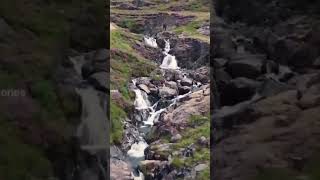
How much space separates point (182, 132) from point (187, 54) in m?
1.35

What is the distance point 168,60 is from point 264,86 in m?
1.91

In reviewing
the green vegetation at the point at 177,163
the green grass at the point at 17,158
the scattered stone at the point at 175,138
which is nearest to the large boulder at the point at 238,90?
the scattered stone at the point at 175,138

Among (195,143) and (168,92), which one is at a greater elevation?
(168,92)

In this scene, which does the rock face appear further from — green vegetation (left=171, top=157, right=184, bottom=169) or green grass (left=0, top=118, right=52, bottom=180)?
green grass (left=0, top=118, right=52, bottom=180)

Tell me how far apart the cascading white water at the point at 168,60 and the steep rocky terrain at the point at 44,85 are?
4.77ft

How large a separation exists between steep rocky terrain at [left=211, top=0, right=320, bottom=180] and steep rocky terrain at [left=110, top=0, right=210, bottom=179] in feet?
2.25

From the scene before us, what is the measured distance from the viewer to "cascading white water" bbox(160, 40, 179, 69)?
29.9 ft

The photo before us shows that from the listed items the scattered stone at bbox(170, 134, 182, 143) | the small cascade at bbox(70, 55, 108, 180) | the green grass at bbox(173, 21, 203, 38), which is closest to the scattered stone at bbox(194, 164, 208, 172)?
the scattered stone at bbox(170, 134, 182, 143)

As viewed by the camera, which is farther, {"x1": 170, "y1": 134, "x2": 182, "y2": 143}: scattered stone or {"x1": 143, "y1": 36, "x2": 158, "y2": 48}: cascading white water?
{"x1": 143, "y1": 36, "x2": 158, "y2": 48}: cascading white water

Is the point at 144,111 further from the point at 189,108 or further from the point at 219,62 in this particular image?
the point at 219,62

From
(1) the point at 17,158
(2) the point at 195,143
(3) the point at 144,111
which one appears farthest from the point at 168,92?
(1) the point at 17,158

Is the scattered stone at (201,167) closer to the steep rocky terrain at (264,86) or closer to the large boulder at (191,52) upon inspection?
the steep rocky terrain at (264,86)

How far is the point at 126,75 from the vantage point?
8.98 m

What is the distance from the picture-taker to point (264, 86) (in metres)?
8.04
